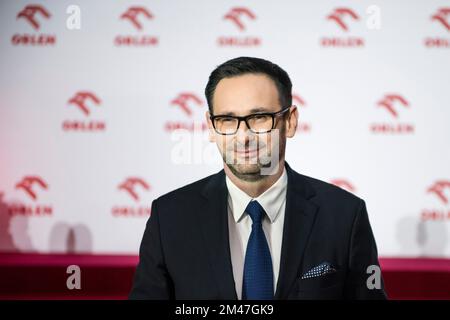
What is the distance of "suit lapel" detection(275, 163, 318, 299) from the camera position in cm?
140

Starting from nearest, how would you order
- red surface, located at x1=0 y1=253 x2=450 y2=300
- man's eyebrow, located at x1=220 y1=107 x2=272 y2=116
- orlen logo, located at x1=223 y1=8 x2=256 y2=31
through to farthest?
1. man's eyebrow, located at x1=220 y1=107 x2=272 y2=116
2. red surface, located at x1=0 y1=253 x2=450 y2=300
3. orlen logo, located at x1=223 y1=8 x2=256 y2=31

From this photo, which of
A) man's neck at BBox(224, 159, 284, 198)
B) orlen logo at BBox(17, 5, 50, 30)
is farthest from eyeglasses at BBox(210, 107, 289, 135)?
orlen logo at BBox(17, 5, 50, 30)

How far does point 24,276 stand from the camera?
8.98 ft

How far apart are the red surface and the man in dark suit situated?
1.36m

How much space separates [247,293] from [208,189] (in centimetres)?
36

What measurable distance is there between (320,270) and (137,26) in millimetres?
2187

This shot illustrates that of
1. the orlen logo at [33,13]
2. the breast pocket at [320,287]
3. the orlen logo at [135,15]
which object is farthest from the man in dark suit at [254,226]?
the orlen logo at [33,13]

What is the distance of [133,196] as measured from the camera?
3004mm

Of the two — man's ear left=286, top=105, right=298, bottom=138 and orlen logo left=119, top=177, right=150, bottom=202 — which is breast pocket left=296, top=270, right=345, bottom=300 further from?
orlen logo left=119, top=177, right=150, bottom=202

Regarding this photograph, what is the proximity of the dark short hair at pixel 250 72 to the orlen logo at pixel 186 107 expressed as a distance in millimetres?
1364

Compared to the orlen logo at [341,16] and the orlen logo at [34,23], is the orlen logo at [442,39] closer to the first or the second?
the orlen logo at [341,16]

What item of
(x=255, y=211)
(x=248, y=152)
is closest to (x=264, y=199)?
(x=255, y=211)

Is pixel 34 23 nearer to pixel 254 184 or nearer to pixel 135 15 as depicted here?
pixel 135 15
